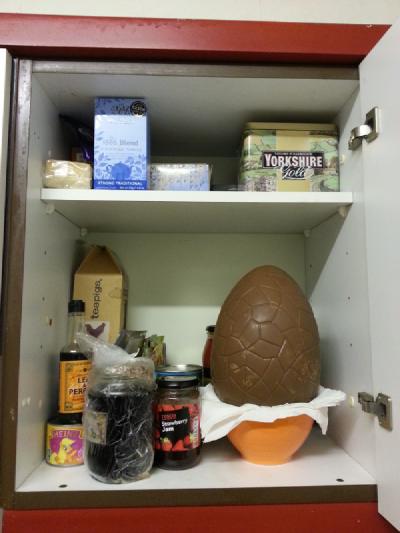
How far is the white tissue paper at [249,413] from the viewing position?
59 cm

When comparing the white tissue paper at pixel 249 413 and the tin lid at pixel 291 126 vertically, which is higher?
the tin lid at pixel 291 126

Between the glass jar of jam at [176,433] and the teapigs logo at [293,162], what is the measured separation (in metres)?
0.44

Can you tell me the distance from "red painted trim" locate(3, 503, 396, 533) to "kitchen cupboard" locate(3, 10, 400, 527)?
13 millimetres

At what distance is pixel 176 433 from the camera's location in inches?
24.3

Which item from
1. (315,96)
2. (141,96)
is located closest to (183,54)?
(141,96)

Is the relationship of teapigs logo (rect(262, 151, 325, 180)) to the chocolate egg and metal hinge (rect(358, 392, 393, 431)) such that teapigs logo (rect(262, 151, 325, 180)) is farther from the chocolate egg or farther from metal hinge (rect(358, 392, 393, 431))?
metal hinge (rect(358, 392, 393, 431))

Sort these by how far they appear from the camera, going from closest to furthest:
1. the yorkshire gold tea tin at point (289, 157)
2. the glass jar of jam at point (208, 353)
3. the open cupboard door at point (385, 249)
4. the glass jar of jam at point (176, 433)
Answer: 1. the open cupboard door at point (385, 249)
2. the glass jar of jam at point (176, 433)
3. the yorkshire gold tea tin at point (289, 157)
4. the glass jar of jam at point (208, 353)

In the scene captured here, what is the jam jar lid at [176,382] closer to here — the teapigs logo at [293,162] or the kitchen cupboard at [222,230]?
the kitchen cupboard at [222,230]

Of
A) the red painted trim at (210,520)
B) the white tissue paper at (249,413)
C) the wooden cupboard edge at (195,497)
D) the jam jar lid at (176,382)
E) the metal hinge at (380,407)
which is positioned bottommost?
the red painted trim at (210,520)

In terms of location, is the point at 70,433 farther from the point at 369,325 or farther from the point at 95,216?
the point at 369,325

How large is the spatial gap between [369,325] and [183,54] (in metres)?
0.52

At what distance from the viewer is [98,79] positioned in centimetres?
64

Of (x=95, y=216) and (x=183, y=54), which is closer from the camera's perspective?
(x=183, y=54)

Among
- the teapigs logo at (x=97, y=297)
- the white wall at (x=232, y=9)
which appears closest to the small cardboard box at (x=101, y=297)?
the teapigs logo at (x=97, y=297)
